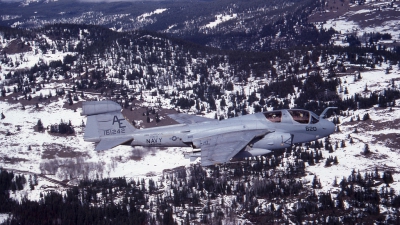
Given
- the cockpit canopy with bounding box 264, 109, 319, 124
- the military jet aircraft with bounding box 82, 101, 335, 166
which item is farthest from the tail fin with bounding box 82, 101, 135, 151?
the cockpit canopy with bounding box 264, 109, 319, 124

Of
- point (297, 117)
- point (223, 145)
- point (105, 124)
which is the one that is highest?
point (105, 124)

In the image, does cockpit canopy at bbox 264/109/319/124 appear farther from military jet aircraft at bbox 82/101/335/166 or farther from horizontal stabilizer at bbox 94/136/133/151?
horizontal stabilizer at bbox 94/136/133/151

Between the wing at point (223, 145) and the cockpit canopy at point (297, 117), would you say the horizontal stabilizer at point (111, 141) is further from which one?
the cockpit canopy at point (297, 117)

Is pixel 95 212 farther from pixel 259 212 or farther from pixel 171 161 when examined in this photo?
pixel 259 212

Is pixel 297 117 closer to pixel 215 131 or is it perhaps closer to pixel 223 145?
pixel 215 131

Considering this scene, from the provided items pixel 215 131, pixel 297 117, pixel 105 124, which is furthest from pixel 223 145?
pixel 105 124

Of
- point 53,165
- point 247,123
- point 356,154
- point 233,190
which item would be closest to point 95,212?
point 53,165
